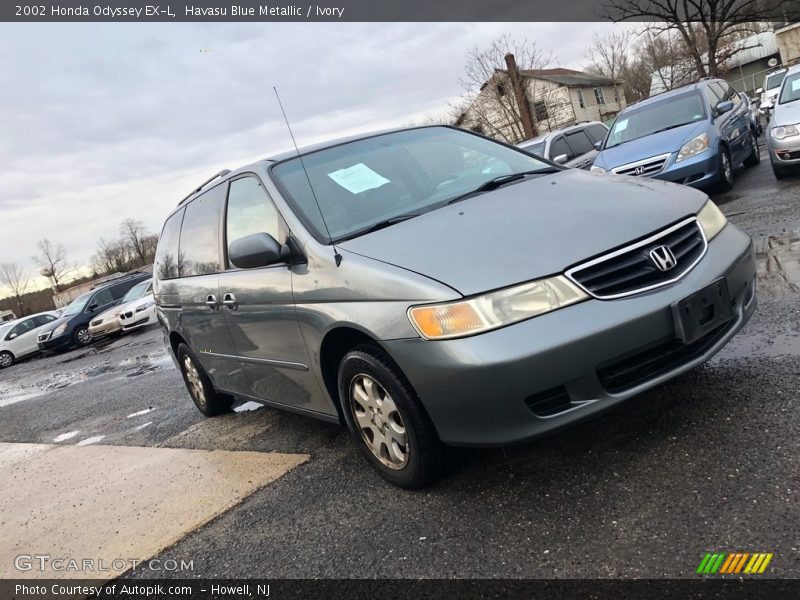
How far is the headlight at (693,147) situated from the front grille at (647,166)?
18 centimetres

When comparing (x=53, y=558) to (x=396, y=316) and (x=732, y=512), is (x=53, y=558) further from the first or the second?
(x=732, y=512)

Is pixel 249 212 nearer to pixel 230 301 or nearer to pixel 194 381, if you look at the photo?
pixel 230 301

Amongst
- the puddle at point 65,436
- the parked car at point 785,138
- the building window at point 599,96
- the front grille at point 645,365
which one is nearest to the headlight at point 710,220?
the front grille at point 645,365

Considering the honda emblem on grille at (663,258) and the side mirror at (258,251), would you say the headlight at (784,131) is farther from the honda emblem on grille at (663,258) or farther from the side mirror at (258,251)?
the side mirror at (258,251)

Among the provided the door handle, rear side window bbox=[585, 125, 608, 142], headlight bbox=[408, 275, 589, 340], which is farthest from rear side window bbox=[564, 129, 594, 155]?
headlight bbox=[408, 275, 589, 340]

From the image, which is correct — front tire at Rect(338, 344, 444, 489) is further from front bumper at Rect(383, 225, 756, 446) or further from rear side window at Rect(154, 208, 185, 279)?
rear side window at Rect(154, 208, 185, 279)

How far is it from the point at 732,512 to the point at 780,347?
168cm

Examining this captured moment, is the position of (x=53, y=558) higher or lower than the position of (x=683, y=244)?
lower

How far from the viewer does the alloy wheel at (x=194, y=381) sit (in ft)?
17.6

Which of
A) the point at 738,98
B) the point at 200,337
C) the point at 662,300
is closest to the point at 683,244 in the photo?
the point at 662,300

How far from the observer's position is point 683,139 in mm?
8859

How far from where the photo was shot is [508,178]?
359 centimetres

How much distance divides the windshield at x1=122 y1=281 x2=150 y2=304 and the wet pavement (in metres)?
15.9

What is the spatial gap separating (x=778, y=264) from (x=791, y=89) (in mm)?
6117
